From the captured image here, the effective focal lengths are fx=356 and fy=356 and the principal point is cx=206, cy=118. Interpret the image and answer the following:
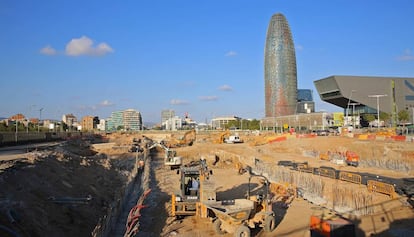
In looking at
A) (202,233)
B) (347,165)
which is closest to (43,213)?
(202,233)

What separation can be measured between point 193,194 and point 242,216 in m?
4.91

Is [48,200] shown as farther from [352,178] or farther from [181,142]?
[181,142]

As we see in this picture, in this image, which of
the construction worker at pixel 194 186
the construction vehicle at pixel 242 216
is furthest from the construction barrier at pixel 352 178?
the construction worker at pixel 194 186

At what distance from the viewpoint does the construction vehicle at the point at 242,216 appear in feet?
52.7

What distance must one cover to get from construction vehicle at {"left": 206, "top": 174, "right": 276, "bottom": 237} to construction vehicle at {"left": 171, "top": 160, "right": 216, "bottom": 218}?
64 centimetres

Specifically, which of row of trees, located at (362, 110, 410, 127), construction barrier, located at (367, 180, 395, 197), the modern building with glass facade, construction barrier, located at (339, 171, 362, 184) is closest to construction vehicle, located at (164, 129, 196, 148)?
construction barrier, located at (339, 171, 362, 184)

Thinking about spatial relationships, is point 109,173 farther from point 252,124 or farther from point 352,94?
point 252,124

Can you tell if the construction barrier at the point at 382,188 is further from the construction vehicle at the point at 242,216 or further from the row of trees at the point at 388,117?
the row of trees at the point at 388,117

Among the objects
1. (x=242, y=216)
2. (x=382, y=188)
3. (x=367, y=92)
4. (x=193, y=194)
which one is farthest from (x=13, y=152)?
(x=367, y=92)

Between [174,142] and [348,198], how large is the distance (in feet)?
205

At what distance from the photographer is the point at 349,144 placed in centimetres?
5666

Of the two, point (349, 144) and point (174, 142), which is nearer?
point (349, 144)

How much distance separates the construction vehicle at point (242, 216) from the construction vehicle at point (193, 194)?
0.64 meters

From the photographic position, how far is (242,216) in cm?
1622
